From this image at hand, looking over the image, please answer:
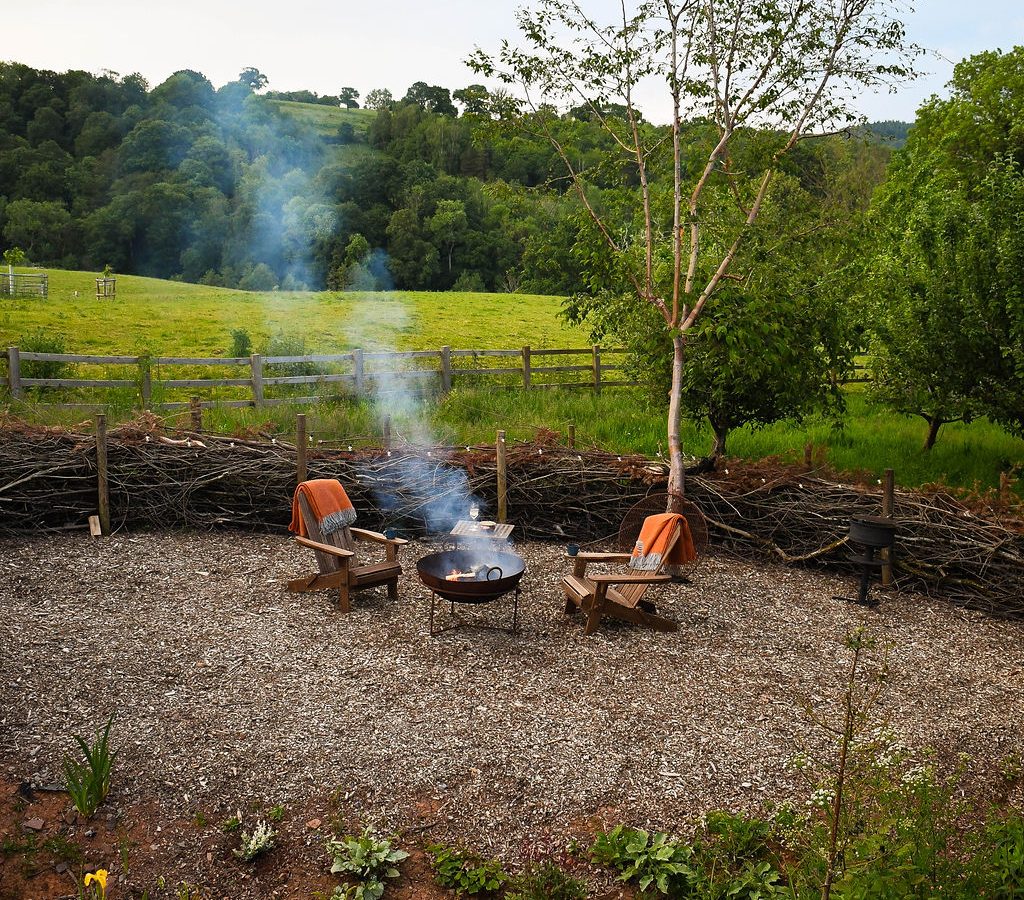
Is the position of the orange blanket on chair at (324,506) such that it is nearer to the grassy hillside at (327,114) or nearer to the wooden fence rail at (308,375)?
the wooden fence rail at (308,375)

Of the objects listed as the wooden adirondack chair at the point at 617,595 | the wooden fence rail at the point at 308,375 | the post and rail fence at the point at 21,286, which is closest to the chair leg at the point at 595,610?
the wooden adirondack chair at the point at 617,595

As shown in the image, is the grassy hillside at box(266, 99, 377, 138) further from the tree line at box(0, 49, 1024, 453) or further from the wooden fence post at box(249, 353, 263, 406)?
the wooden fence post at box(249, 353, 263, 406)

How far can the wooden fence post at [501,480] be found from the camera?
8508 millimetres

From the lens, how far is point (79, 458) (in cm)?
858

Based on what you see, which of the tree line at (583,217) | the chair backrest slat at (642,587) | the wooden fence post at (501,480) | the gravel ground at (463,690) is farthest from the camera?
the tree line at (583,217)

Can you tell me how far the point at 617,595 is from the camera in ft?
21.5

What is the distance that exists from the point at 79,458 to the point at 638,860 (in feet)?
24.3

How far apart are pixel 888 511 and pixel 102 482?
310 inches

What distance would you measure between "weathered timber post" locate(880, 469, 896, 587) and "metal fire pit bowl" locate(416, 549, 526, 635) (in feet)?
11.4

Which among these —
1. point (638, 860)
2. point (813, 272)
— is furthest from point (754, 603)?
point (813, 272)

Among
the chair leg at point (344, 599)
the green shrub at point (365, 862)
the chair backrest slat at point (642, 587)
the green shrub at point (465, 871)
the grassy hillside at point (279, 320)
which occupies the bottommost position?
the green shrub at point (465, 871)

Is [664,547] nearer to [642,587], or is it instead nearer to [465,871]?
[642,587]

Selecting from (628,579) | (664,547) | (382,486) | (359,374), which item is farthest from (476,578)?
(359,374)

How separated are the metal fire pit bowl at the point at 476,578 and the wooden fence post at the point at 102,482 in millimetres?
4195
